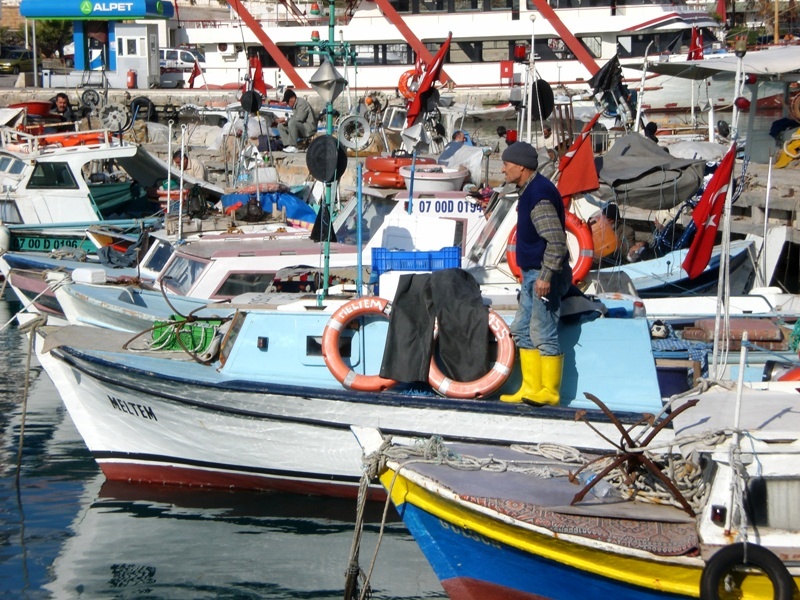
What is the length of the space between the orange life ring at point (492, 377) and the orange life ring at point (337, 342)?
1.57 feet

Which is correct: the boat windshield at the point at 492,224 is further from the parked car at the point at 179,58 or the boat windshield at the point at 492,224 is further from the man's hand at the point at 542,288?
the parked car at the point at 179,58

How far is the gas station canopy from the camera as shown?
41125 millimetres

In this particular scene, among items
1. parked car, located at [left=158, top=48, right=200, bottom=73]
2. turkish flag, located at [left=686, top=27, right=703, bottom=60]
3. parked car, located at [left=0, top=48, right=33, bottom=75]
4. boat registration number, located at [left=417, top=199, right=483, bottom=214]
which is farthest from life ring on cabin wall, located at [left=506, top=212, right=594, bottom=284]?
parked car, located at [left=0, top=48, right=33, bottom=75]

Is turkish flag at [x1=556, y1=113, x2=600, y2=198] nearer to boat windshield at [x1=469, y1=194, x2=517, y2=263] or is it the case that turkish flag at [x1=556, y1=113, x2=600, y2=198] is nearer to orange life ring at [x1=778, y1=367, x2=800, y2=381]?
boat windshield at [x1=469, y1=194, x2=517, y2=263]

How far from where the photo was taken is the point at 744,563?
5.96 m

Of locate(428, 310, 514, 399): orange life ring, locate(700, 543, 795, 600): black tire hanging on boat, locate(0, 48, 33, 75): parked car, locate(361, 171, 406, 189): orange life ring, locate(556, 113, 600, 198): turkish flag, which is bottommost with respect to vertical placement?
locate(700, 543, 795, 600): black tire hanging on boat

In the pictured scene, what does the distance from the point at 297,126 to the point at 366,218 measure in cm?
1367

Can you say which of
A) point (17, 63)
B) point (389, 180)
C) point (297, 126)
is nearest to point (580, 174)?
point (389, 180)

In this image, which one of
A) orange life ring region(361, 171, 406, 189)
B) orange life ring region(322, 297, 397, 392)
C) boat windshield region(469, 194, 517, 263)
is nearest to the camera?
orange life ring region(322, 297, 397, 392)

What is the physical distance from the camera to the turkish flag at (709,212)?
9004 millimetres

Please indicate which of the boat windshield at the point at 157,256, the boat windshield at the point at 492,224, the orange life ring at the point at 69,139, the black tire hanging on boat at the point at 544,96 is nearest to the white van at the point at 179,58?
the orange life ring at the point at 69,139

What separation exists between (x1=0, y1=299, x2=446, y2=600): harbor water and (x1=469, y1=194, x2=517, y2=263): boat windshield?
12.5 feet

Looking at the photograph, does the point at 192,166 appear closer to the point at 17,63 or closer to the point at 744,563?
the point at 744,563

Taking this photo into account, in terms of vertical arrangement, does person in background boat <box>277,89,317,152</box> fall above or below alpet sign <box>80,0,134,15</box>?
below
